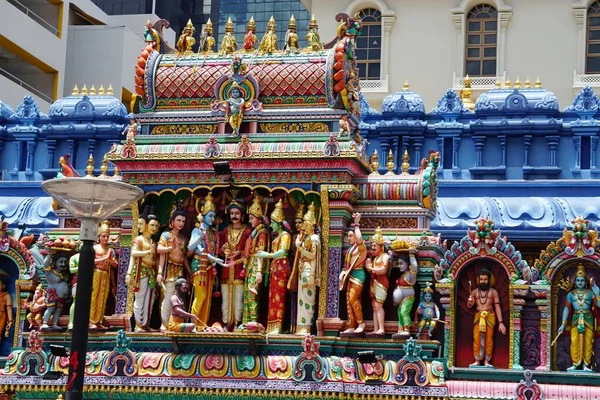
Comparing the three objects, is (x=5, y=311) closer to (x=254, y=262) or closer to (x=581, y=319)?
(x=254, y=262)

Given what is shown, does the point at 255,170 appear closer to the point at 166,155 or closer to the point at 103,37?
the point at 166,155

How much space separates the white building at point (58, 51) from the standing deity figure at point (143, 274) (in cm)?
2098

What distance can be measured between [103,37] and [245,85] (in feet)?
85.4

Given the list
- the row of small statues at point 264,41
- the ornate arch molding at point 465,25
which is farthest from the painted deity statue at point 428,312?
the ornate arch molding at point 465,25

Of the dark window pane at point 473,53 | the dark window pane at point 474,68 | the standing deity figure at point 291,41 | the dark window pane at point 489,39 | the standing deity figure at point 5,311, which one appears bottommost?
the standing deity figure at point 5,311

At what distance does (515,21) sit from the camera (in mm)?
38719

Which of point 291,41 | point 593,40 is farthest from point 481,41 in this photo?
point 291,41

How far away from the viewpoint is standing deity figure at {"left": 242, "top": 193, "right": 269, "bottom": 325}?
23.6 m

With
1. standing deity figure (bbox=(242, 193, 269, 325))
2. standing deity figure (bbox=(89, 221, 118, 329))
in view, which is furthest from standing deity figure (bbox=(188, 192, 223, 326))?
standing deity figure (bbox=(89, 221, 118, 329))

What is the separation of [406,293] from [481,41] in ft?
56.3

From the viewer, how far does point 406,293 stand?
22984 mm

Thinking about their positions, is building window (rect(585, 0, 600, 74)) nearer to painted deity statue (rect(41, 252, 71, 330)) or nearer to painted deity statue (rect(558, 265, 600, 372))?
painted deity statue (rect(558, 265, 600, 372))

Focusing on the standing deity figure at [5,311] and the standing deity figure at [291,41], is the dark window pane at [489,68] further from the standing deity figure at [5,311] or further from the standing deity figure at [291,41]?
the standing deity figure at [5,311]

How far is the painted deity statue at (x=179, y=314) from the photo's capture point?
2323 centimetres
